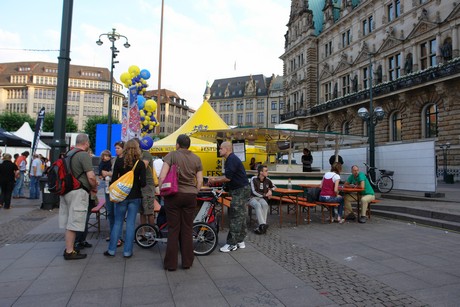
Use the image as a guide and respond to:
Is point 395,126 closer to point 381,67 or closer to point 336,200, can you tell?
point 381,67

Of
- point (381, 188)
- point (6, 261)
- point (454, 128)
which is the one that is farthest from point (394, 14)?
point (6, 261)

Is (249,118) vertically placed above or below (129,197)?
above

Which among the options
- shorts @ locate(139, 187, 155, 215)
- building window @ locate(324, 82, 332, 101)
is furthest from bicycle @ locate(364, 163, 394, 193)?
building window @ locate(324, 82, 332, 101)

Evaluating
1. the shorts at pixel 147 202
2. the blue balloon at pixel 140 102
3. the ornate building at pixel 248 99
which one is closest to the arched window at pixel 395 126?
the blue balloon at pixel 140 102

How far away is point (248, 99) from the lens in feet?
344

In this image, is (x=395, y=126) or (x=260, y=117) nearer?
(x=395, y=126)

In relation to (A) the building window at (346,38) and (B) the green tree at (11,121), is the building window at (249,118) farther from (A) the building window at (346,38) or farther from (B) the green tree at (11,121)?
(A) the building window at (346,38)

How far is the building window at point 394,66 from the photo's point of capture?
31.7 metres

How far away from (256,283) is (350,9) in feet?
136

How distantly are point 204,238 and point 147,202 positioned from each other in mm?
1244

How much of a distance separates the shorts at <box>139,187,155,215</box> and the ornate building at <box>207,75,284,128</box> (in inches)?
3672

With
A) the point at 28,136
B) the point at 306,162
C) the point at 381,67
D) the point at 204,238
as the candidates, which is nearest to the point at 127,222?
the point at 204,238

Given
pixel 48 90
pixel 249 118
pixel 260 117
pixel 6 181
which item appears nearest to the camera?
pixel 6 181

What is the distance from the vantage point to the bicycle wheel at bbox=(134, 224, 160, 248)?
5.92 meters
